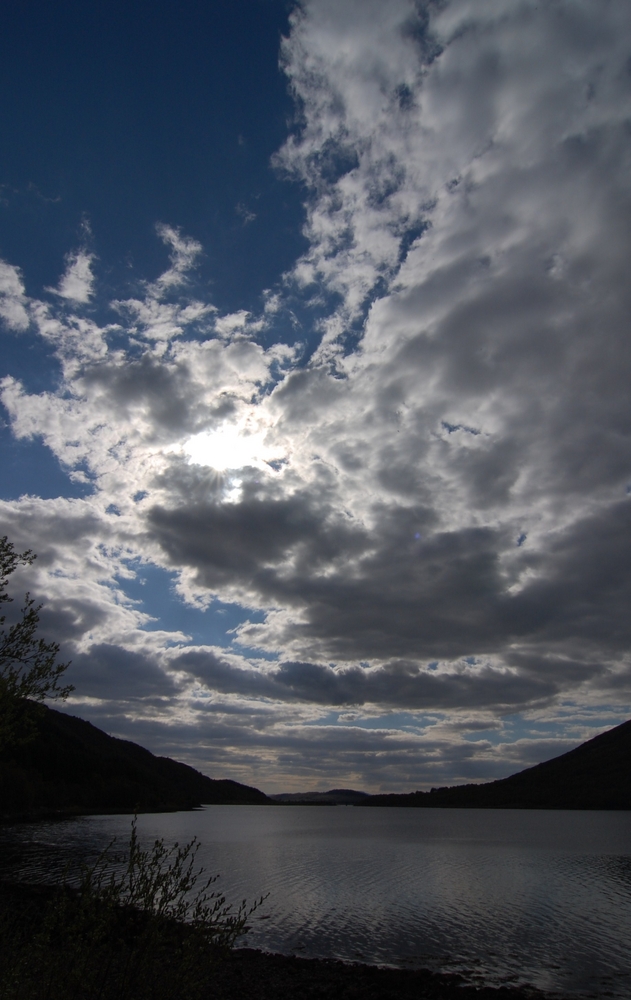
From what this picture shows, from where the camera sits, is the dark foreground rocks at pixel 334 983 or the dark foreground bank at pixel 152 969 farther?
the dark foreground rocks at pixel 334 983

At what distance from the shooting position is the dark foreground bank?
8938 mm

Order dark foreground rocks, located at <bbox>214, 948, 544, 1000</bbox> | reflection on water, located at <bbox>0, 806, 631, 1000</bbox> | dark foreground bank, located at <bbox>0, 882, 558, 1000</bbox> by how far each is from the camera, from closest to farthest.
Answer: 1. dark foreground bank, located at <bbox>0, 882, 558, 1000</bbox>
2. dark foreground rocks, located at <bbox>214, 948, 544, 1000</bbox>
3. reflection on water, located at <bbox>0, 806, 631, 1000</bbox>

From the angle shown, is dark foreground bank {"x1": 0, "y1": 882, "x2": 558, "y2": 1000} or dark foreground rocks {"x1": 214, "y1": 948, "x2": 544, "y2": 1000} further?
dark foreground rocks {"x1": 214, "y1": 948, "x2": 544, "y2": 1000}

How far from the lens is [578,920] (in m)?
40.2

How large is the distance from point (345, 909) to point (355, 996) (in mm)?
22020

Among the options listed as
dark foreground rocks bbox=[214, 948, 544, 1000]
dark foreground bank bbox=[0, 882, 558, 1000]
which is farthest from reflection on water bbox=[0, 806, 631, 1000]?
dark foreground bank bbox=[0, 882, 558, 1000]

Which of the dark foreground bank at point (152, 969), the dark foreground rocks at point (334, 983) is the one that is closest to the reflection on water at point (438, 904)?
the dark foreground rocks at point (334, 983)

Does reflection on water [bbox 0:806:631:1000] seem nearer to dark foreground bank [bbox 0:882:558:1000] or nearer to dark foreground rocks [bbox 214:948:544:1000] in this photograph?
dark foreground rocks [bbox 214:948:544:1000]

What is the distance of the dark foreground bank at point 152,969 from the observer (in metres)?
8.94

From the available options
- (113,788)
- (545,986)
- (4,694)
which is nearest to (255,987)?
(545,986)

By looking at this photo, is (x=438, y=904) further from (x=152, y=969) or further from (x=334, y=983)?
(x=152, y=969)

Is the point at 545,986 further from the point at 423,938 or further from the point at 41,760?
the point at 41,760

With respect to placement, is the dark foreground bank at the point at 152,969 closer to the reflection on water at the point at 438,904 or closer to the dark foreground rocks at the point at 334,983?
the dark foreground rocks at the point at 334,983

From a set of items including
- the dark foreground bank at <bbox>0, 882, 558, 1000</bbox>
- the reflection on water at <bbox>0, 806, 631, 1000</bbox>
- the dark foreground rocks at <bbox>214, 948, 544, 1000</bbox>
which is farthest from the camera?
the reflection on water at <bbox>0, 806, 631, 1000</bbox>
